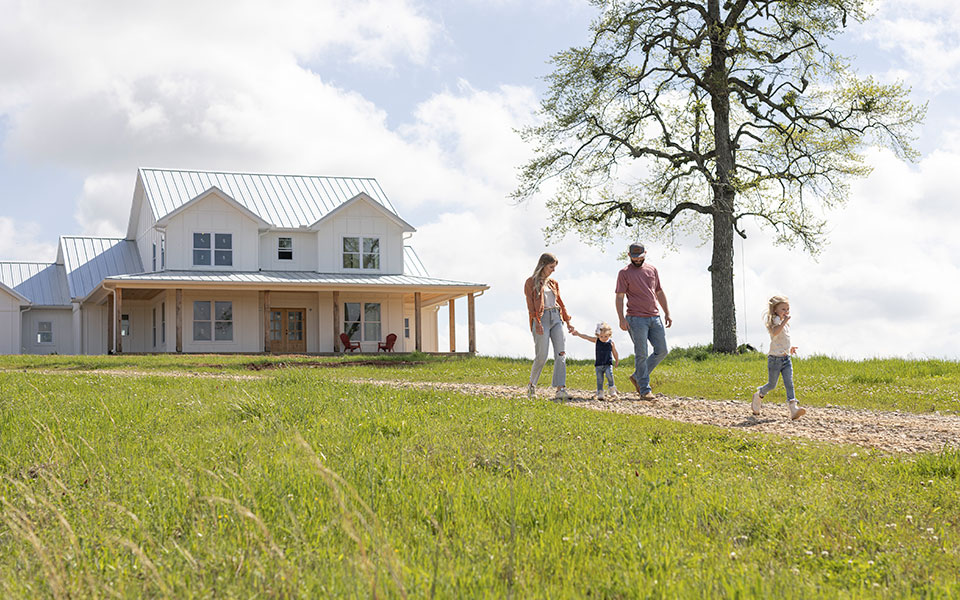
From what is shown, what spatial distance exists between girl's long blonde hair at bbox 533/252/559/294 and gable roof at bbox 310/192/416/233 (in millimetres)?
23338

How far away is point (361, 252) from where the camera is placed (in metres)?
35.0

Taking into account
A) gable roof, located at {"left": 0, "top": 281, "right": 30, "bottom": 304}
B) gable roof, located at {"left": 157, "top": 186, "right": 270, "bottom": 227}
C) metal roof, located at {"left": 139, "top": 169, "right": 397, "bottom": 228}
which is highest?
metal roof, located at {"left": 139, "top": 169, "right": 397, "bottom": 228}

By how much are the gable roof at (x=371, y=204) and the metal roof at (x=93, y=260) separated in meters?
9.82

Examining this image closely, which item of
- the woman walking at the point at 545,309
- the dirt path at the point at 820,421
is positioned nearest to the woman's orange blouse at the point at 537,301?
the woman walking at the point at 545,309

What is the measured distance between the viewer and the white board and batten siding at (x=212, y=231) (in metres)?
32.3

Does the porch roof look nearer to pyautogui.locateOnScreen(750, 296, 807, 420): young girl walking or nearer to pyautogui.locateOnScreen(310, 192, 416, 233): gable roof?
pyautogui.locateOnScreen(310, 192, 416, 233): gable roof

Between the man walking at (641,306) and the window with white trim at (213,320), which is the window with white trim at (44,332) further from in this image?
the man walking at (641,306)

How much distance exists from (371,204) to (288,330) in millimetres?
6249

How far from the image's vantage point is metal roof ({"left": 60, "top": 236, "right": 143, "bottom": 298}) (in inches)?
1444

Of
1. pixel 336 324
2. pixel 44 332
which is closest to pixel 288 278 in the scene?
pixel 336 324

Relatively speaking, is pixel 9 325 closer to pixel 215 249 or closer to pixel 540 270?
pixel 215 249

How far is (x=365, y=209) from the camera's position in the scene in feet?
114

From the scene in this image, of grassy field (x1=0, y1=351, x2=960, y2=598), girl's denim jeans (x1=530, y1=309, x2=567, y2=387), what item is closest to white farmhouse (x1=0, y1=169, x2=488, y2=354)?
girl's denim jeans (x1=530, y1=309, x2=567, y2=387)

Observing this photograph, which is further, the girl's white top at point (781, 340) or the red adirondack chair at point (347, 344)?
the red adirondack chair at point (347, 344)
